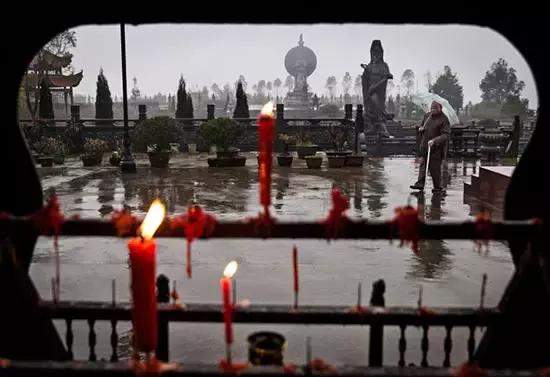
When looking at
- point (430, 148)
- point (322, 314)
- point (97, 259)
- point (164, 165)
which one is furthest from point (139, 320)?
point (164, 165)

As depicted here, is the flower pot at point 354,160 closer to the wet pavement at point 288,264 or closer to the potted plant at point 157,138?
the wet pavement at point 288,264

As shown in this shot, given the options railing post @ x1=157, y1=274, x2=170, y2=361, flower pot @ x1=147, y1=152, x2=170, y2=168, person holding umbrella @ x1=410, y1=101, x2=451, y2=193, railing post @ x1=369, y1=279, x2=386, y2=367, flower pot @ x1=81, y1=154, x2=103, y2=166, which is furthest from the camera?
flower pot @ x1=81, y1=154, x2=103, y2=166

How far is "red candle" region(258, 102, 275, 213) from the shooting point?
2211mm

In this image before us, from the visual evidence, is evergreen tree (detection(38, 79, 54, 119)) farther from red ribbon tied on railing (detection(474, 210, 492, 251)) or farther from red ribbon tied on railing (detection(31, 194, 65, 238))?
red ribbon tied on railing (detection(474, 210, 492, 251))

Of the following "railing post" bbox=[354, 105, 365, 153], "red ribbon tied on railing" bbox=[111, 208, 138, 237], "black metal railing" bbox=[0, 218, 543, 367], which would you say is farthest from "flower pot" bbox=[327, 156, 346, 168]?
"red ribbon tied on railing" bbox=[111, 208, 138, 237]

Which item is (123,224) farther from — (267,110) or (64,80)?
(64,80)

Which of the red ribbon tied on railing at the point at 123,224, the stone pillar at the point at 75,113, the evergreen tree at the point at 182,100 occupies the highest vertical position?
the evergreen tree at the point at 182,100

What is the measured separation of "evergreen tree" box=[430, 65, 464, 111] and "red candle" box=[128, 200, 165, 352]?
87.5 m

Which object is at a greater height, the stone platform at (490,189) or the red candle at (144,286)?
the red candle at (144,286)

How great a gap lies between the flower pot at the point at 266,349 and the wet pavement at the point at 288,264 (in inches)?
50.5

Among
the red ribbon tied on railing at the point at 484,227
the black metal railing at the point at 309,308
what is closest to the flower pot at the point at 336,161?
the black metal railing at the point at 309,308

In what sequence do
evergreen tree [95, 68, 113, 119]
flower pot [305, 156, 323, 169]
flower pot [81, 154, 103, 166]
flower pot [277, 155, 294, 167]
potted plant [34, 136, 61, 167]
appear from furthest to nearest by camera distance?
evergreen tree [95, 68, 113, 119]
potted plant [34, 136, 61, 167]
flower pot [81, 154, 103, 166]
flower pot [277, 155, 294, 167]
flower pot [305, 156, 323, 169]

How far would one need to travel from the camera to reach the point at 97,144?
2208 centimetres

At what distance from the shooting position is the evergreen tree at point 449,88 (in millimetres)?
83831
